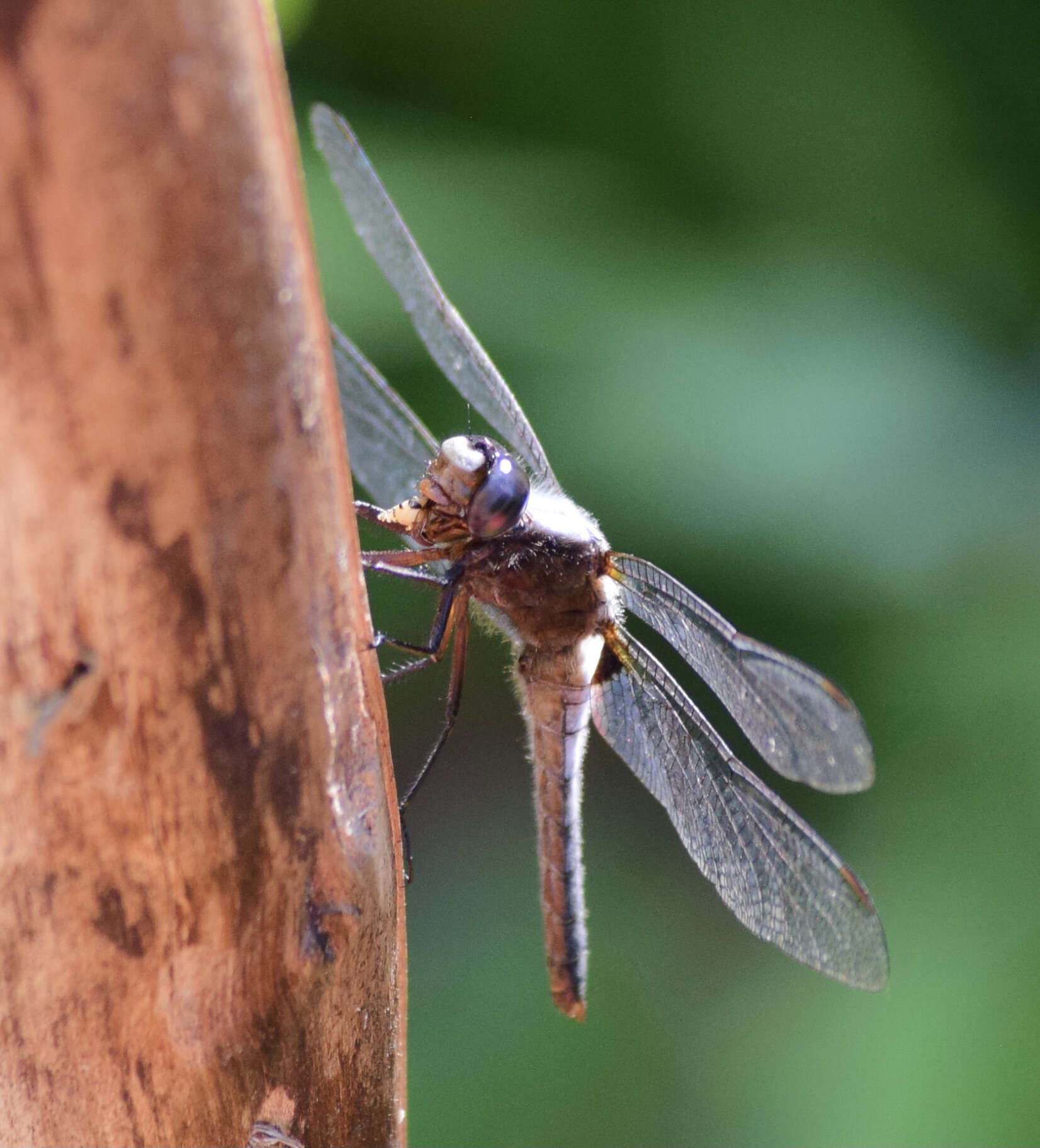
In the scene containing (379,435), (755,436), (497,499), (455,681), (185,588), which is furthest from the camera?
(755,436)

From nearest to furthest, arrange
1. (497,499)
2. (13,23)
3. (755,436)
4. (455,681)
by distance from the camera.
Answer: (13,23), (497,499), (455,681), (755,436)

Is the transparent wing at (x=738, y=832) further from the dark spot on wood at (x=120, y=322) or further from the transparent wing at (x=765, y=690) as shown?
the dark spot on wood at (x=120, y=322)

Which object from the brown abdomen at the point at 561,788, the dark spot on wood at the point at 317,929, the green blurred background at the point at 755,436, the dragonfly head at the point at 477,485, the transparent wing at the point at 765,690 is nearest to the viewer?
the dark spot on wood at the point at 317,929

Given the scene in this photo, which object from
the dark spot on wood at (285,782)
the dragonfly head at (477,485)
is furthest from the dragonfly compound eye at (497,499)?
the dark spot on wood at (285,782)

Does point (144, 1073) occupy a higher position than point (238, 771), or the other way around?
point (238, 771)

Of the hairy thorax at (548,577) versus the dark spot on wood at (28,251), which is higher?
the hairy thorax at (548,577)

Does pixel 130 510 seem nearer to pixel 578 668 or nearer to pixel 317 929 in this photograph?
pixel 317 929

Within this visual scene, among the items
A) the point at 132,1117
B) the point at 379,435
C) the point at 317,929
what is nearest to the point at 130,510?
the point at 317,929

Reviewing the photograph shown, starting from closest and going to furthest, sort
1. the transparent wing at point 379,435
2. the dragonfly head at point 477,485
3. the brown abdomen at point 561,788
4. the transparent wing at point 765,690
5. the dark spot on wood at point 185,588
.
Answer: the dark spot on wood at point 185,588, the dragonfly head at point 477,485, the transparent wing at point 765,690, the brown abdomen at point 561,788, the transparent wing at point 379,435

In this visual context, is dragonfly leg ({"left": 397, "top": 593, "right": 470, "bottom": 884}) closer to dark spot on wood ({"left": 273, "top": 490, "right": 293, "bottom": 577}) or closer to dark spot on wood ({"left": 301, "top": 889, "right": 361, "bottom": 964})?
dark spot on wood ({"left": 301, "top": 889, "right": 361, "bottom": 964})
